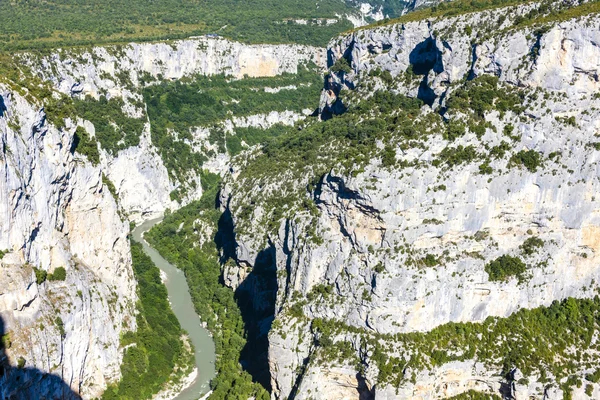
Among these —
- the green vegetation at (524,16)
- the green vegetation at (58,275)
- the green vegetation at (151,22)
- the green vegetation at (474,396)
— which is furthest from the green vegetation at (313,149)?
the green vegetation at (151,22)

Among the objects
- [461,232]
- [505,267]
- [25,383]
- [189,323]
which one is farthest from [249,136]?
[25,383]

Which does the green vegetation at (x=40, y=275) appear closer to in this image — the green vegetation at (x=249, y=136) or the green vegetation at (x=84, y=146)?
the green vegetation at (x=84, y=146)

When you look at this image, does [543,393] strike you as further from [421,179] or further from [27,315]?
[27,315]

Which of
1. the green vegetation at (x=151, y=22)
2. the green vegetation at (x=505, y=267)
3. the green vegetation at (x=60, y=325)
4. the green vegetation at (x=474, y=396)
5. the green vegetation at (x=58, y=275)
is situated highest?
the green vegetation at (x=151, y=22)

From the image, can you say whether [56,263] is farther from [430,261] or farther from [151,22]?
[151,22]

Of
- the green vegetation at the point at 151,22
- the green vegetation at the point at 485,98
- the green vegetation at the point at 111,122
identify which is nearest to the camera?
the green vegetation at the point at 485,98

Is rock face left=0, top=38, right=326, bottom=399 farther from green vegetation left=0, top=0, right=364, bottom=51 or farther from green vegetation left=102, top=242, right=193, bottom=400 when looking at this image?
green vegetation left=0, top=0, right=364, bottom=51
